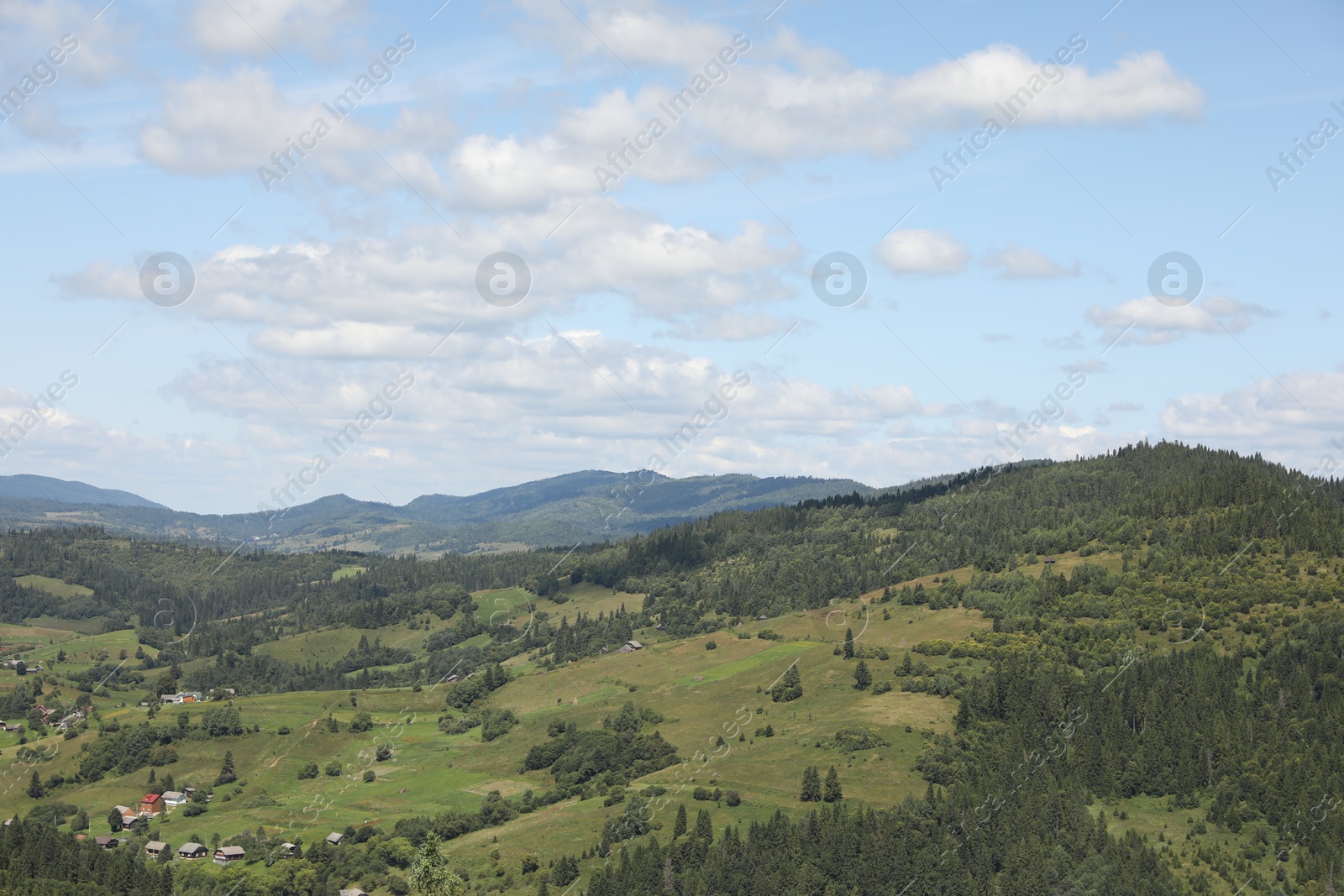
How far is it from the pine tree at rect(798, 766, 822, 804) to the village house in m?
87.4

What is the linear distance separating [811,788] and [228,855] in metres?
90.9

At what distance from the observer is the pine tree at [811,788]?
584 feet

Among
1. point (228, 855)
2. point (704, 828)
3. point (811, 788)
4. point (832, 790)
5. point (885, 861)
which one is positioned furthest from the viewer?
point (811, 788)

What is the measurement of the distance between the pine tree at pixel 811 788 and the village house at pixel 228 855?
8736 cm

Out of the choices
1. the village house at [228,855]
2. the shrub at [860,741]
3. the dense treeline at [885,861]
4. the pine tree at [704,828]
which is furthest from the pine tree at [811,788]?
the village house at [228,855]

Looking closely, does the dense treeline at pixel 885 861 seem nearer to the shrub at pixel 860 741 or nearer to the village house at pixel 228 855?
the shrub at pixel 860 741

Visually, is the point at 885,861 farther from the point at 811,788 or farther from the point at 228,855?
the point at 228,855

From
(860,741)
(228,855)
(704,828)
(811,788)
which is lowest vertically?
(228,855)

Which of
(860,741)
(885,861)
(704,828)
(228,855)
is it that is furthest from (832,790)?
(228,855)

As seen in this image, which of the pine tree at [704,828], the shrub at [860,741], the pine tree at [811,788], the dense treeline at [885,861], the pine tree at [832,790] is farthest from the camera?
the shrub at [860,741]

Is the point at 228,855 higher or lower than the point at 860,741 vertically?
lower

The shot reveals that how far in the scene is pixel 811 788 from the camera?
586 ft

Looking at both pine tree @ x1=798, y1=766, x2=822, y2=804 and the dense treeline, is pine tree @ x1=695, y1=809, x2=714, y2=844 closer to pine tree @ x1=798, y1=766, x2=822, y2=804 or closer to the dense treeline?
the dense treeline

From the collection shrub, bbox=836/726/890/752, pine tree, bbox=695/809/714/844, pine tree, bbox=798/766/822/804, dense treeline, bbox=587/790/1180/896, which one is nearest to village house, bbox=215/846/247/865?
dense treeline, bbox=587/790/1180/896
